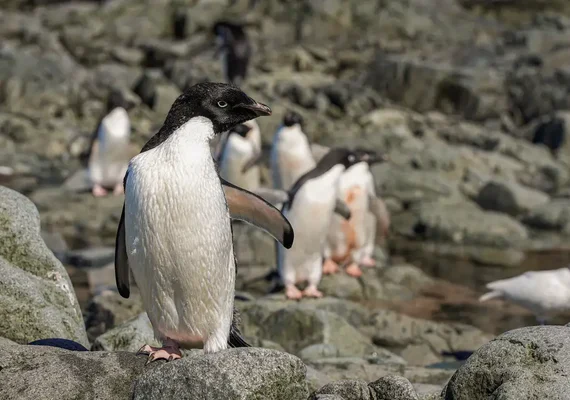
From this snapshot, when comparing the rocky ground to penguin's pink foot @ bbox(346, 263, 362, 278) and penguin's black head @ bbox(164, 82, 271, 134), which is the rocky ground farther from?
penguin's black head @ bbox(164, 82, 271, 134)

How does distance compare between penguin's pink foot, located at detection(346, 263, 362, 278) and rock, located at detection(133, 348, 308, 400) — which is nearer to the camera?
rock, located at detection(133, 348, 308, 400)

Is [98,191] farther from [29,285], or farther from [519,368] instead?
[519,368]

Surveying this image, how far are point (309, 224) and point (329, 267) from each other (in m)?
1.54

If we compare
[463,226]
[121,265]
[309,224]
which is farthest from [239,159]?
[121,265]

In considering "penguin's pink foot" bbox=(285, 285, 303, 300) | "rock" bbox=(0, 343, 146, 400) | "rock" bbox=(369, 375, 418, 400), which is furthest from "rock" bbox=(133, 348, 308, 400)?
"penguin's pink foot" bbox=(285, 285, 303, 300)

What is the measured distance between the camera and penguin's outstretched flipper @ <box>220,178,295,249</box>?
5.62 meters

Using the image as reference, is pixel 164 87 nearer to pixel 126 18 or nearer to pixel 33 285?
pixel 126 18

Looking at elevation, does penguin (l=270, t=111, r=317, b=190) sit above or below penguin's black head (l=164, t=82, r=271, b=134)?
below

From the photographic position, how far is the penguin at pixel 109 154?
647 inches

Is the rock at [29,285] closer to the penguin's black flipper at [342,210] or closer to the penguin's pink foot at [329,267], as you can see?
the penguin's black flipper at [342,210]

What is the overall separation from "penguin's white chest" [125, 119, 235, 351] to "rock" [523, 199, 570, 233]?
11.6 m

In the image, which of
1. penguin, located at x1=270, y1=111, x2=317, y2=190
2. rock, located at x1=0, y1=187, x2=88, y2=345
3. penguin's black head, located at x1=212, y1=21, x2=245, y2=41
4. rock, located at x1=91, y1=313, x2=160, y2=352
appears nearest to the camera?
rock, located at x1=0, y1=187, x2=88, y2=345

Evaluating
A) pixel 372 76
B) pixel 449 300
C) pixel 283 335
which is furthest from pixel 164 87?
pixel 283 335

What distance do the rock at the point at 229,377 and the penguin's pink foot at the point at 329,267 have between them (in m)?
6.70
